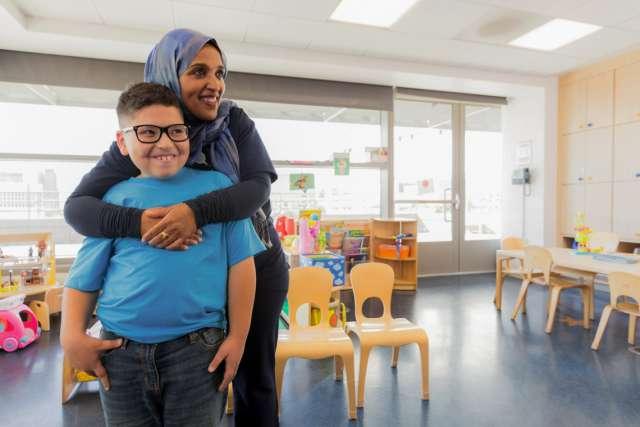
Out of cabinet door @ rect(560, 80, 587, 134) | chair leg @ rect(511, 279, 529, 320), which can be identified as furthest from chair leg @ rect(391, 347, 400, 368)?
cabinet door @ rect(560, 80, 587, 134)

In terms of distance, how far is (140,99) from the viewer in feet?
2.86

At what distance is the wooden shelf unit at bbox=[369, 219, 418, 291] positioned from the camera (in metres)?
5.01

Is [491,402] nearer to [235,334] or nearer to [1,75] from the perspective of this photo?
[235,334]

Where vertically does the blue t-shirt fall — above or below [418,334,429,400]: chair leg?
above

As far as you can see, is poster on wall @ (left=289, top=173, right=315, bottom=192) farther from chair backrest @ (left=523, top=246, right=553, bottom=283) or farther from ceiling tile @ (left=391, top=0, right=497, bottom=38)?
chair backrest @ (left=523, top=246, right=553, bottom=283)

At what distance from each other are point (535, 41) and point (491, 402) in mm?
3839

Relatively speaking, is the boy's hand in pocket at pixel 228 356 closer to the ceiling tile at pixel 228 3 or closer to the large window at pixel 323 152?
the ceiling tile at pixel 228 3

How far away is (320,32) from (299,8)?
507 millimetres

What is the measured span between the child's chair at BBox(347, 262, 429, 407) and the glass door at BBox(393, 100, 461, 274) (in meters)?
3.29

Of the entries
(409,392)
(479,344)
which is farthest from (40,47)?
(479,344)

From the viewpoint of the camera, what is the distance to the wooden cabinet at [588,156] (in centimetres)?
464

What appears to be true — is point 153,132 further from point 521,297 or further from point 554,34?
point 554,34

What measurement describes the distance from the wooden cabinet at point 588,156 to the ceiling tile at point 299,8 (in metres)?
3.68

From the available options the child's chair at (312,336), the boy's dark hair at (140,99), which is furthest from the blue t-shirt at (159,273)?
the child's chair at (312,336)
